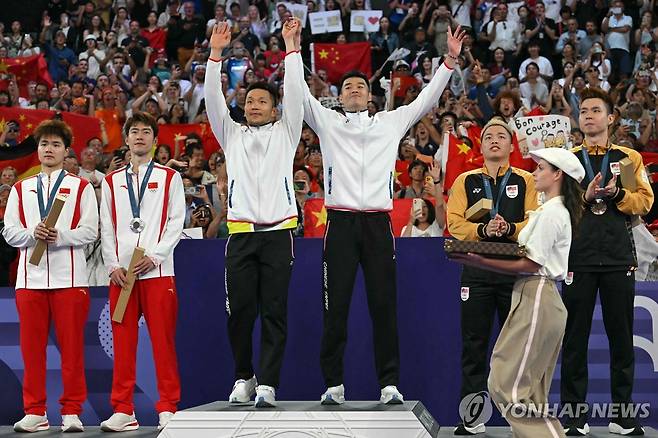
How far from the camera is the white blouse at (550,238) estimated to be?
235 inches

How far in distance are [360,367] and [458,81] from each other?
748cm

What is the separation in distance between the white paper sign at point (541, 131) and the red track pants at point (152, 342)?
4078 mm

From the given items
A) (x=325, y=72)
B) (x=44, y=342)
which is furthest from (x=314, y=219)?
(x=325, y=72)

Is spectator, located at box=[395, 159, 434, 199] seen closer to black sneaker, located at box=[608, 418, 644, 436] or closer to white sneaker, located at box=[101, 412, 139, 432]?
black sneaker, located at box=[608, 418, 644, 436]

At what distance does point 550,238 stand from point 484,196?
4.84 feet

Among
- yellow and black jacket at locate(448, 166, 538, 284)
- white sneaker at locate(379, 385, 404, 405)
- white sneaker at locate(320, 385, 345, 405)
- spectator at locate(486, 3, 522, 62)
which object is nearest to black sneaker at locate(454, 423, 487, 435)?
white sneaker at locate(379, 385, 404, 405)

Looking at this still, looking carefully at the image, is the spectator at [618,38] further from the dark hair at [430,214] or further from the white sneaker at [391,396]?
the white sneaker at [391,396]

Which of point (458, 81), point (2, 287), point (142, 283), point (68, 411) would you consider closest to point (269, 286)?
point (142, 283)

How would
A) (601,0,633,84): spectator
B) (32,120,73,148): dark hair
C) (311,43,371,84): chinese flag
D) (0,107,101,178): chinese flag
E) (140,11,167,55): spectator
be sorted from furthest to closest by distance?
(140,11,167,55): spectator → (311,43,371,84): chinese flag → (601,0,633,84): spectator → (0,107,101,178): chinese flag → (32,120,73,148): dark hair

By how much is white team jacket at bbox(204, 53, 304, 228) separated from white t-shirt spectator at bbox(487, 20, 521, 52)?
32.9 feet

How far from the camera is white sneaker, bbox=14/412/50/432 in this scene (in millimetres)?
7586

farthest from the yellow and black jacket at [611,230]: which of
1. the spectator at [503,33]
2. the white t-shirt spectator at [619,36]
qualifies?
the spectator at [503,33]

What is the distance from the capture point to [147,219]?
7.80 meters
